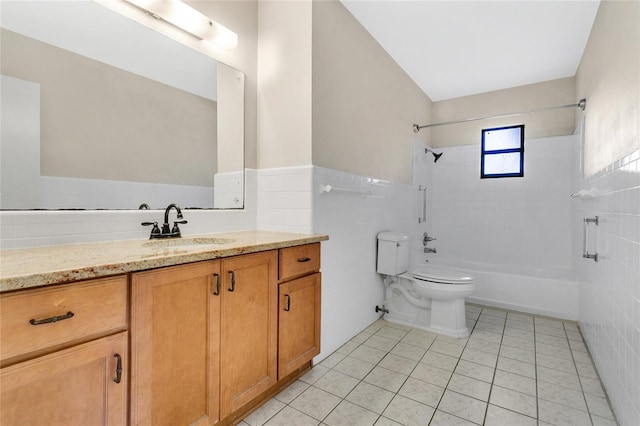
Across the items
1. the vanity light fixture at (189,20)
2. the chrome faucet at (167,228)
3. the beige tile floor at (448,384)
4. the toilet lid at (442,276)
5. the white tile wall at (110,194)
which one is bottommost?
the beige tile floor at (448,384)

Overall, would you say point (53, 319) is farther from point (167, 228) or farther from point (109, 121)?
point (109, 121)

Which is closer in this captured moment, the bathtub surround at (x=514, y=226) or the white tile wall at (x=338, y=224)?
the white tile wall at (x=338, y=224)

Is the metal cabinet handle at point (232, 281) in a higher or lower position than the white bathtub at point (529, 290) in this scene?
higher

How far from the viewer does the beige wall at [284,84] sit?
2.02m

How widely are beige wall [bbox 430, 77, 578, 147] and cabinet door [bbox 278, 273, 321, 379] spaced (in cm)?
306

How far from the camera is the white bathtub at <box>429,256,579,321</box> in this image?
294 centimetres

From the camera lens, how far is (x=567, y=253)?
3314 millimetres

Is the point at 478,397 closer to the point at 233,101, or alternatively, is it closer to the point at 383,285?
the point at 383,285

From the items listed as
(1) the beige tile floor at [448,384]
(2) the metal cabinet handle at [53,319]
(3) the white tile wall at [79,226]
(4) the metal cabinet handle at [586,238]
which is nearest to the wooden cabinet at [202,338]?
(2) the metal cabinet handle at [53,319]

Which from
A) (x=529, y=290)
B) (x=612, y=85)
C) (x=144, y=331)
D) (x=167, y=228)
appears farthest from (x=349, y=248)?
(x=529, y=290)

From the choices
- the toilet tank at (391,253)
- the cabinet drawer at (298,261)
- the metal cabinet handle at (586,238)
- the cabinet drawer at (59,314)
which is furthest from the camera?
the toilet tank at (391,253)

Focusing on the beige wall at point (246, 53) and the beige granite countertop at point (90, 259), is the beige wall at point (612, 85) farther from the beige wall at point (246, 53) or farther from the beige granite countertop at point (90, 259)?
the beige wall at point (246, 53)

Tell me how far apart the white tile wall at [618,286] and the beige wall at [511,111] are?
1.52 metres

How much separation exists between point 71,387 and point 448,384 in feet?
6.09
